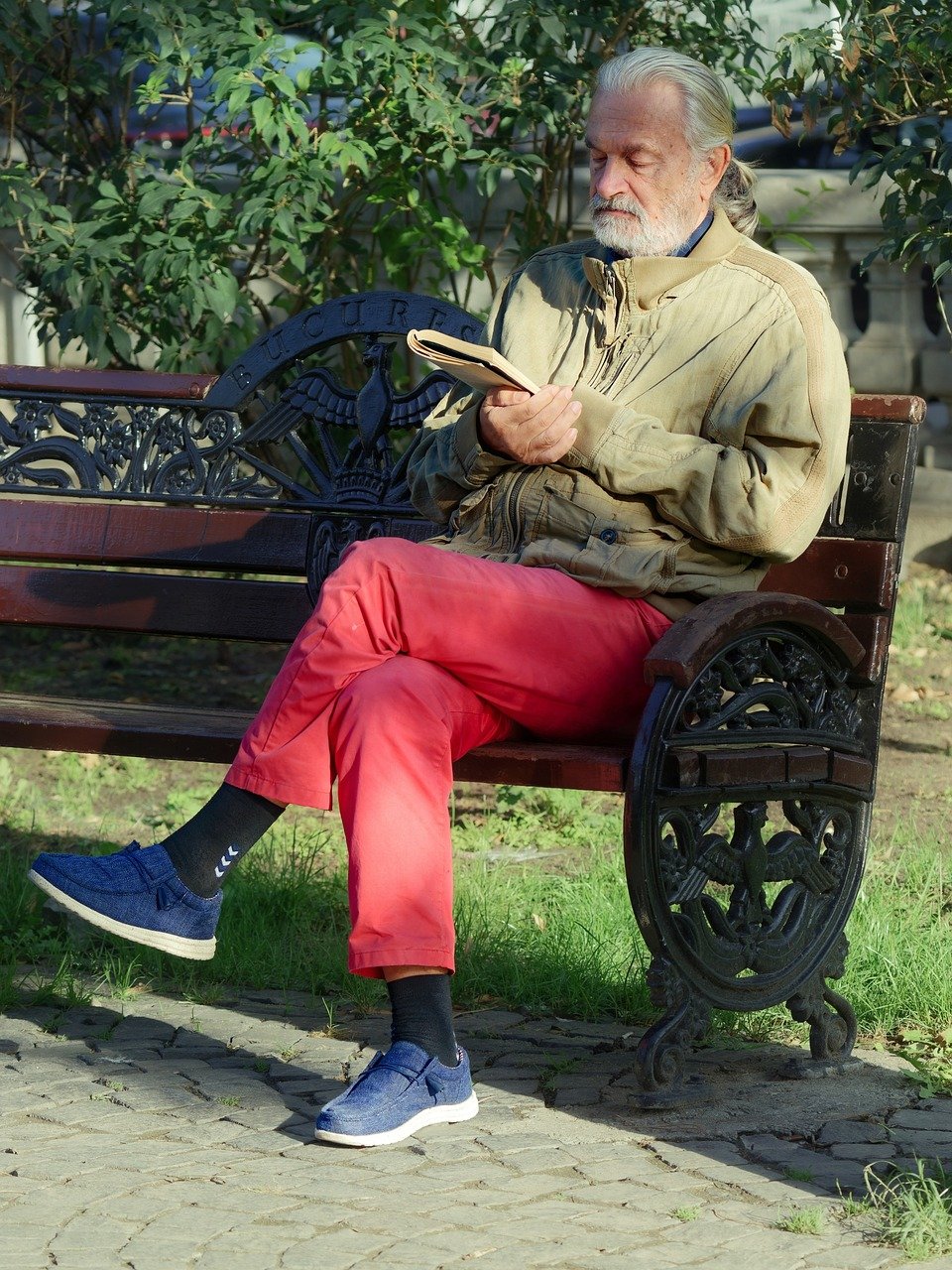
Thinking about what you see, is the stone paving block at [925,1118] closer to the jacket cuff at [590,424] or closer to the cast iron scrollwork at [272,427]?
the jacket cuff at [590,424]

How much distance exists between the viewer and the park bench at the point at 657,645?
317cm

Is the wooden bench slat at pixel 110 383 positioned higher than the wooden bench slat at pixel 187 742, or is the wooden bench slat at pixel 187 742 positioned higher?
the wooden bench slat at pixel 110 383

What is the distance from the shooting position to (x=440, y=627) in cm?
317

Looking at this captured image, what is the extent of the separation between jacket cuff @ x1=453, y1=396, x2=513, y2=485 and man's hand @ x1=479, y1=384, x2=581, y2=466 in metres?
0.05

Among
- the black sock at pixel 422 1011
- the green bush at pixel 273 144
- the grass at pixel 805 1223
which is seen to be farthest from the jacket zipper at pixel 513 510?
the green bush at pixel 273 144

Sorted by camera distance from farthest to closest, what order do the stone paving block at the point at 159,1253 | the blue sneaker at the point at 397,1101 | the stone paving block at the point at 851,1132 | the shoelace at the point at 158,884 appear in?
the shoelace at the point at 158,884, the stone paving block at the point at 851,1132, the blue sneaker at the point at 397,1101, the stone paving block at the point at 159,1253

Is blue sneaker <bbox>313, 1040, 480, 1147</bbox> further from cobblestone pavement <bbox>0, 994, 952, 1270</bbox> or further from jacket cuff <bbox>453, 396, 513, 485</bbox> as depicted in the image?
jacket cuff <bbox>453, 396, 513, 485</bbox>

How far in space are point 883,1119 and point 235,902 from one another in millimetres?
1712

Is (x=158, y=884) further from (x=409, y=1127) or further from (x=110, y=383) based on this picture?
(x=110, y=383)

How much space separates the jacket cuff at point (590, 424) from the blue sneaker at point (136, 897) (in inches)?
40.3

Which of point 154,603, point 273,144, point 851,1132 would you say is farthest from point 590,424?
point 273,144

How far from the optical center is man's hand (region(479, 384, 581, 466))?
336 centimetres

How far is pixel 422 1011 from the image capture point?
9.95 ft

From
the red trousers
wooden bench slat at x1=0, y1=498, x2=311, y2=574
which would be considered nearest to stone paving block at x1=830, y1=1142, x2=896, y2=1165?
the red trousers
